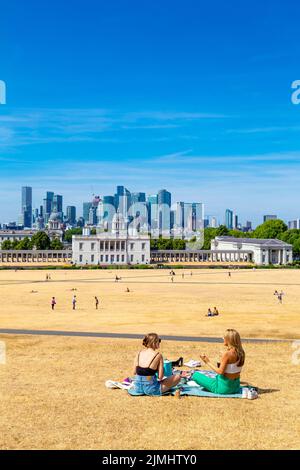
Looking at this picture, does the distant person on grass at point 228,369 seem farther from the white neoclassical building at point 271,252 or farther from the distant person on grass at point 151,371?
the white neoclassical building at point 271,252

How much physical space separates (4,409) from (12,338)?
12022 millimetres

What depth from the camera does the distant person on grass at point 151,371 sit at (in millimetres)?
13555

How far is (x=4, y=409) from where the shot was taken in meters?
13.2

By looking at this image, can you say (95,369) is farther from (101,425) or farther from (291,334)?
(291,334)

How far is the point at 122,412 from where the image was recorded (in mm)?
12836

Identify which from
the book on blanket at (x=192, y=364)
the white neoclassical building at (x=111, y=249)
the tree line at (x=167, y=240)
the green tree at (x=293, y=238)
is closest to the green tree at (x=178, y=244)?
the tree line at (x=167, y=240)

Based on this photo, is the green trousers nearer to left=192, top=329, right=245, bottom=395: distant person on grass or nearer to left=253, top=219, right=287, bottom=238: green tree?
left=192, top=329, right=245, bottom=395: distant person on grass

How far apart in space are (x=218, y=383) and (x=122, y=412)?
294 cm

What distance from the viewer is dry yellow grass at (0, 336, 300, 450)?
10883 mm

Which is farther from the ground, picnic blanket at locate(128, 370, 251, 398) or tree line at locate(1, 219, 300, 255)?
tree line at locate(1, 219, 300, 255)

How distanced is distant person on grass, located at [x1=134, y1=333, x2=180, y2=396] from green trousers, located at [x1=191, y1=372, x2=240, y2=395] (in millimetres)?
655

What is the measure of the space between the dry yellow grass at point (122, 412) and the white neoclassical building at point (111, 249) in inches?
5026

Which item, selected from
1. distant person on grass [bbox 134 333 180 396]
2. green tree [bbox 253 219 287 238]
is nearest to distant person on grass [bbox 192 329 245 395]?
distant person on grass [bbox 134 333 180 396]
